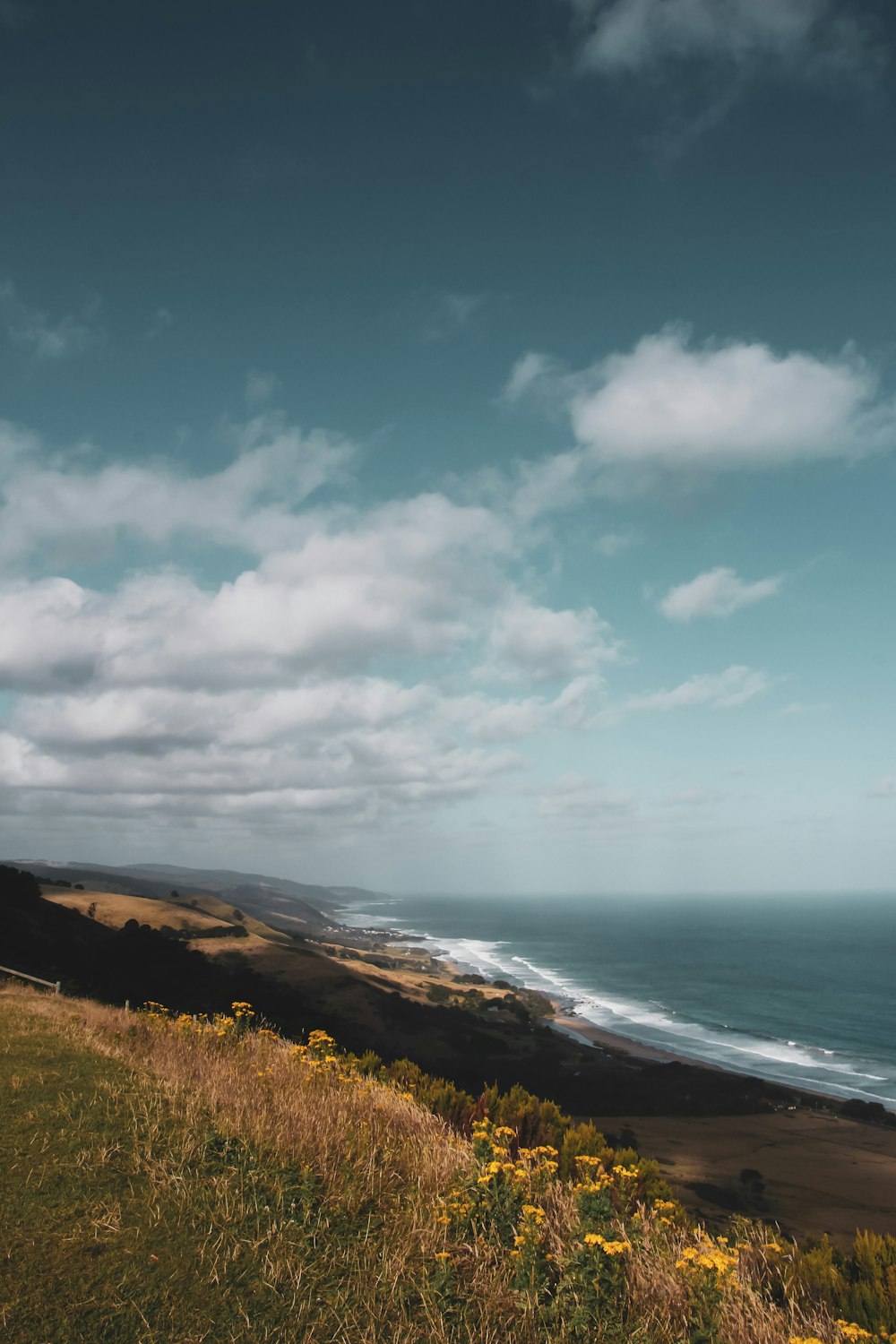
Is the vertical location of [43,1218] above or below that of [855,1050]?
above

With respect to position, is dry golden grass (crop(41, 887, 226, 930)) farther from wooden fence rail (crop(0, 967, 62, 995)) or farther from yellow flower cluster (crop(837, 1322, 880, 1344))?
yellow flower cluster (crop(837, 1322, 880, 1344))

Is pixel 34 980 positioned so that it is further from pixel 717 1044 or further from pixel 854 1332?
pixel 717 1044

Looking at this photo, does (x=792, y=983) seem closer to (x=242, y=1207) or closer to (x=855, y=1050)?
(x=855, y=1050)

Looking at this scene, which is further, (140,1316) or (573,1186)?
(573,1186)

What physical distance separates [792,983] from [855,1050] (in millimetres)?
37372

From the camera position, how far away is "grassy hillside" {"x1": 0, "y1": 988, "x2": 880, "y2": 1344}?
181 inches

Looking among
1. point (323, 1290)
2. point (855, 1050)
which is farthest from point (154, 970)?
point (855, 1050)

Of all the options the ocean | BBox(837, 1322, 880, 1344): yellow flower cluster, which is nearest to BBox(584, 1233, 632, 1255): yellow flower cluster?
BBox(837, 1322, 880, 1344): yellow flower cluster

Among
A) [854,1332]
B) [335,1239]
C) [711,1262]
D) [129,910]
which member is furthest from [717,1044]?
[335,1239]

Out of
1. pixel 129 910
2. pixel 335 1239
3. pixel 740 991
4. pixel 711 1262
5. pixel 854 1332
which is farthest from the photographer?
pixel 740 991

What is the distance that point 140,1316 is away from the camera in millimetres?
4355

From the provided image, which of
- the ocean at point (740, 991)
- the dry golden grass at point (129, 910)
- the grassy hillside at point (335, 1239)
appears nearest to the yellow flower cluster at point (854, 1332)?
the grassy hillside at point (335, 1239)

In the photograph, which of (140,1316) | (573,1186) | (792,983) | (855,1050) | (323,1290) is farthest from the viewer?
(792,983)

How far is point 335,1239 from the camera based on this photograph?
556 cm
